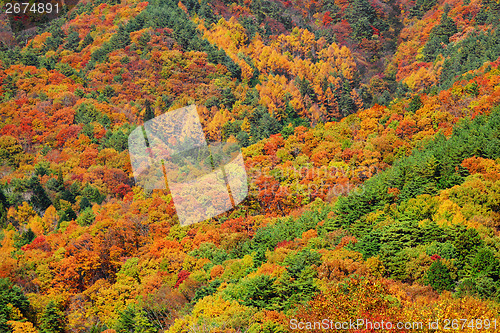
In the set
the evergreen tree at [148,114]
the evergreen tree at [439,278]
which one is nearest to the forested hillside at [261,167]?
the evergreen tree at [439,278]

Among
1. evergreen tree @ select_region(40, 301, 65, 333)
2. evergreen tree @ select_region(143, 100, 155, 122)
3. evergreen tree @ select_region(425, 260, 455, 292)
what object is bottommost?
evergreen tree @ select_region(40, 301, 65, 333)

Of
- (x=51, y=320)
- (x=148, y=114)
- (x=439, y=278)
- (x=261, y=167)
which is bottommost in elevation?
(x=51, y=320)

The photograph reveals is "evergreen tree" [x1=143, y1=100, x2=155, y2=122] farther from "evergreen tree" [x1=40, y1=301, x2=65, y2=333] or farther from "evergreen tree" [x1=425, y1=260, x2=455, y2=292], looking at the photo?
"evergreen tree" [x1=425, y1=260, x2=455, y2=292]

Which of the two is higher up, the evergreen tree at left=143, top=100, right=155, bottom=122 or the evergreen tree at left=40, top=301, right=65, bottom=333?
the evergreen tree at left=143, top=100, right=155, bottom=122

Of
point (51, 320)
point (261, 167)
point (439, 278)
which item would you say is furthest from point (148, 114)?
point (439, 278)

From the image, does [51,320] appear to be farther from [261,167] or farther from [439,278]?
[261,167]

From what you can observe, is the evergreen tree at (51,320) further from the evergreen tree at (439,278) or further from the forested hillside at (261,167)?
the evergreen tree at (439,278)

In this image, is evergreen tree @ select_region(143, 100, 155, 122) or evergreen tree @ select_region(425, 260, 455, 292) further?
evergreen tree @ select_region(143, 100, 155, 122)

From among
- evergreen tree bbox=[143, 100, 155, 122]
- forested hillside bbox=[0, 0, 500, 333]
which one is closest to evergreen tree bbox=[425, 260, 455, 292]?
forested hillside bbox=[0, 0, 500, 333]
